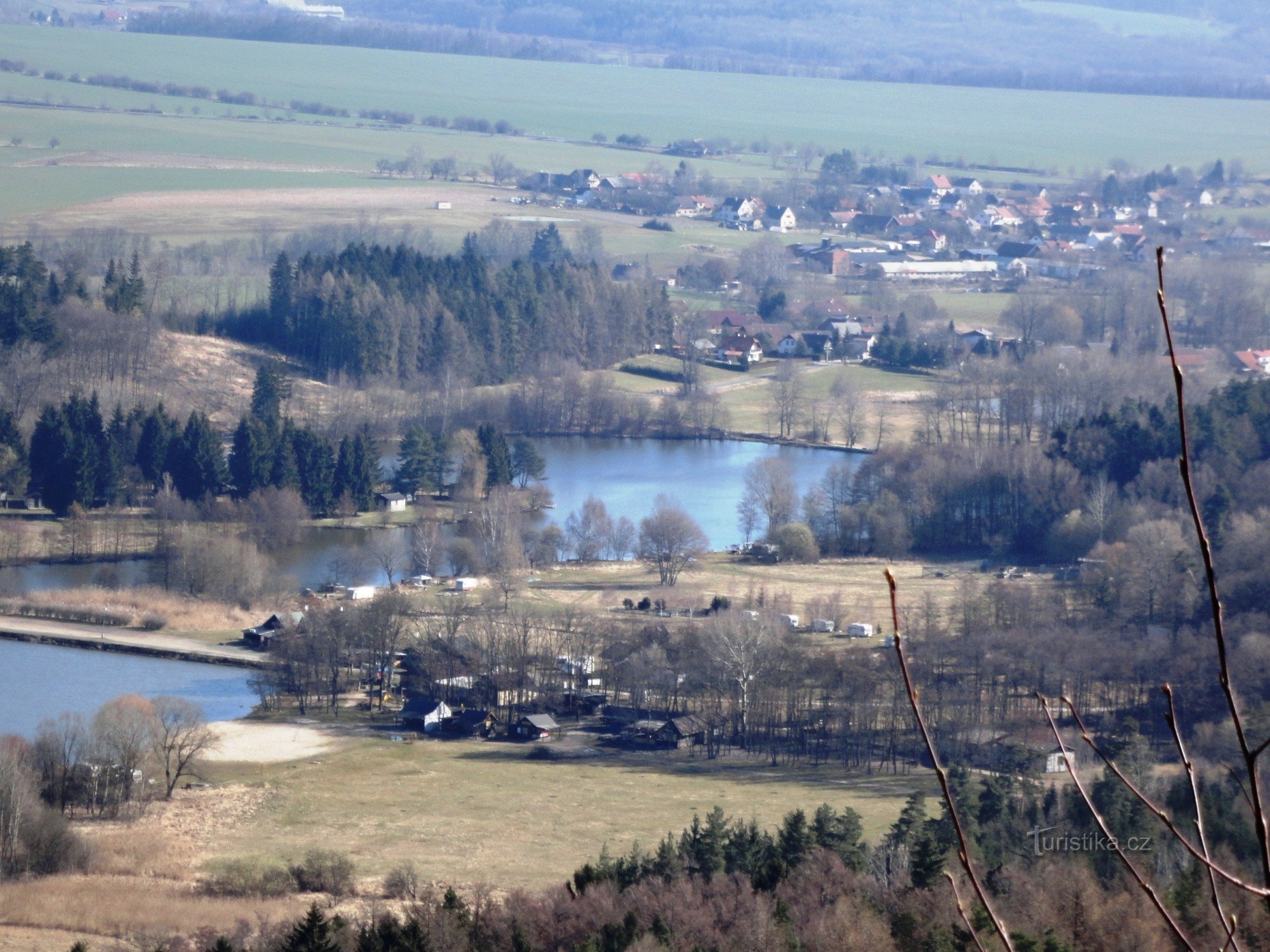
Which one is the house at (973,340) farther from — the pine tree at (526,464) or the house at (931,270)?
the pine tree at (526,464)

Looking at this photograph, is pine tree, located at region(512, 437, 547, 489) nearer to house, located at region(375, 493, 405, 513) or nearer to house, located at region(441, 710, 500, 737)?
house, located at region(375, 493, 405, 513)

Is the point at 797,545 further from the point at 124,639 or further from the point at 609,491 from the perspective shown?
the point at 124,639

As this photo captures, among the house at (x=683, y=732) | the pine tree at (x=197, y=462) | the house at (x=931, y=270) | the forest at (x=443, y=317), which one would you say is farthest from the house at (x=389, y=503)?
the house at (x=931, y=270)

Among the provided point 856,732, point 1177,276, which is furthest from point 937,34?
point 856,732

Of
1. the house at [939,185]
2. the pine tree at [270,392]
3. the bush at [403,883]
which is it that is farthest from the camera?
the house at [939,185]

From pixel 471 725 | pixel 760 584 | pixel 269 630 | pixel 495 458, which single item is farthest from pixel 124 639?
pixel 495 458

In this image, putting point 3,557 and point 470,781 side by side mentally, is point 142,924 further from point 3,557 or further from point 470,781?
point 3,557
